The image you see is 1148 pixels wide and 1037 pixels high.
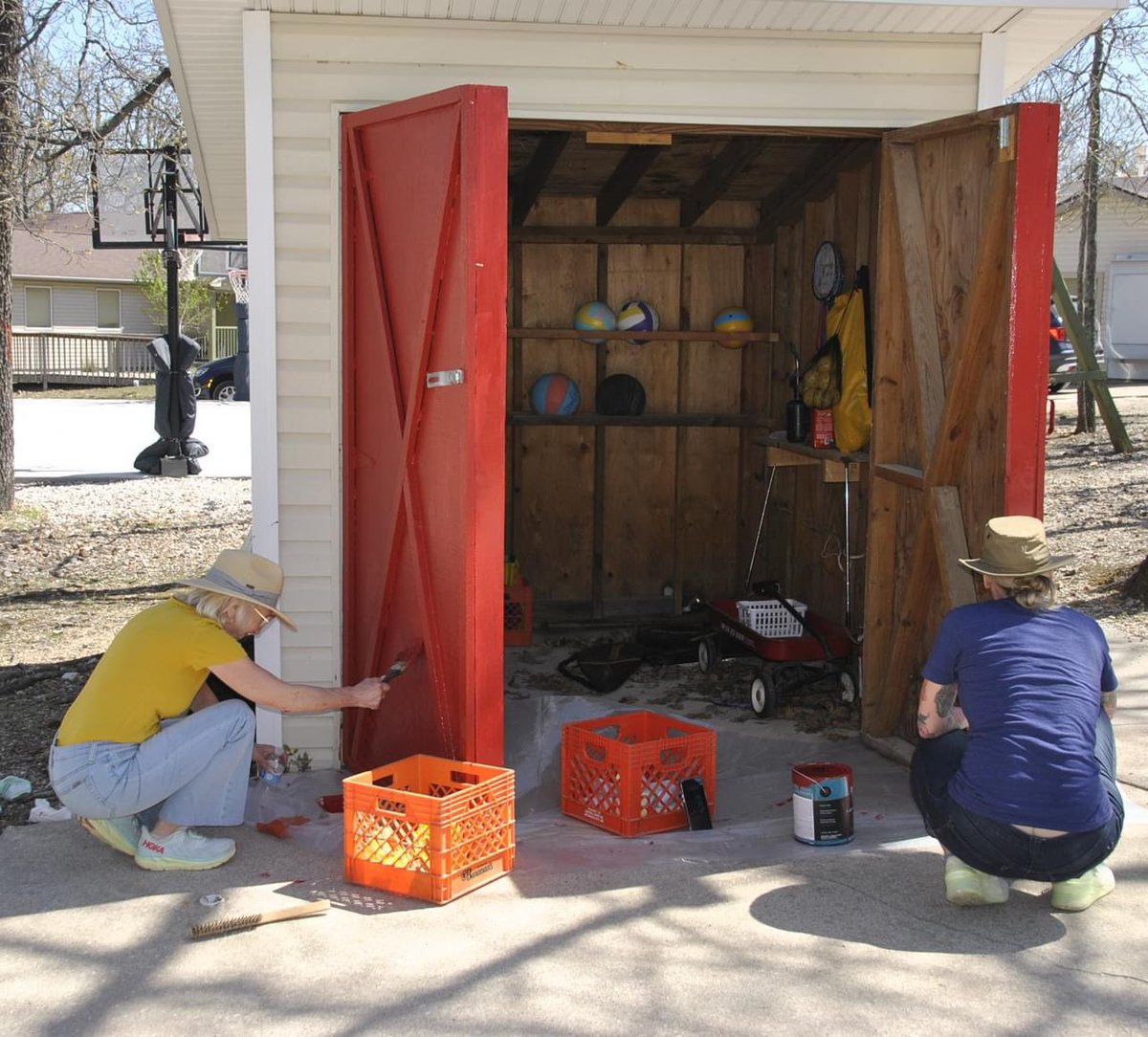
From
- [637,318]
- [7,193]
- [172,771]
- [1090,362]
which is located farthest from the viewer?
[1090,362]

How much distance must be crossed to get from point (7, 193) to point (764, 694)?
9372 millimetres

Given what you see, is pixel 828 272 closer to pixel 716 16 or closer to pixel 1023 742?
pixel 716 16

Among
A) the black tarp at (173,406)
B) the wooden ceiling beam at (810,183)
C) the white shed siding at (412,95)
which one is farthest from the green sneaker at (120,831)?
the black tarp at (173,406)

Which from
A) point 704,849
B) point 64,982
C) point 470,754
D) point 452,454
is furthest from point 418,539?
point 64,982

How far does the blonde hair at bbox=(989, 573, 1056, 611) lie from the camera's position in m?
4.48

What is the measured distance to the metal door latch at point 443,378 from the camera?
5.23 meters

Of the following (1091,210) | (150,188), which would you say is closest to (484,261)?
(150,188)

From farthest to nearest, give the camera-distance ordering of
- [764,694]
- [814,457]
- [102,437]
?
[102,437]
[814,457]
[764,694]

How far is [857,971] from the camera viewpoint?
409 centimetres

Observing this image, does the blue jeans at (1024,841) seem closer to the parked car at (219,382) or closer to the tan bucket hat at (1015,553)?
the tan bucket hat at (1015,553)

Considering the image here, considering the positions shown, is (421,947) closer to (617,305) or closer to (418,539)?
(418,539)

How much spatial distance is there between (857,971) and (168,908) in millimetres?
2289

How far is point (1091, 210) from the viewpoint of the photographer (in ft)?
58.8

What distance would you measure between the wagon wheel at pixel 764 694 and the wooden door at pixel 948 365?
0.68 meters
